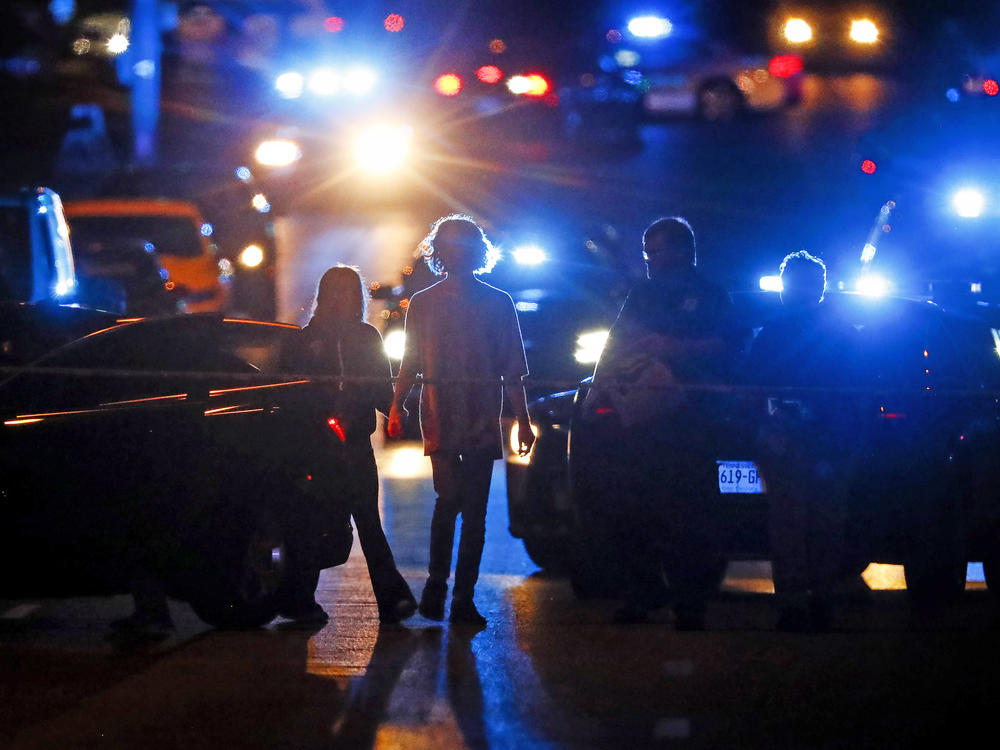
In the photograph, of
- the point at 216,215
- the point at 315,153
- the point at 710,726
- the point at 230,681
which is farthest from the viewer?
the point at 315,153

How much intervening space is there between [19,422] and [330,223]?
21900mm

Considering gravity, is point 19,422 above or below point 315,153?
below

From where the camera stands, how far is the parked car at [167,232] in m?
20.7

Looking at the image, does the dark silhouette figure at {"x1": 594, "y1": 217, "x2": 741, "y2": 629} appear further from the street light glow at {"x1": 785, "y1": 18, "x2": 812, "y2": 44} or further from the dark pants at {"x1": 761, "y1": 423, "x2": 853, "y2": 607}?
the street light glow at {"x1": 785, "y1": 18, "x2": 812, "y2": 44}

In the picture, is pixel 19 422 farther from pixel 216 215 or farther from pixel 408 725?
pixel 216 215

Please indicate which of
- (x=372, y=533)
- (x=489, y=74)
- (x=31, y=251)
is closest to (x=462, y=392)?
(x=372, y=533)

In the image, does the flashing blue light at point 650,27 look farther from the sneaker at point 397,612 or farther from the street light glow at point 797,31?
the sneaker at point 397,612

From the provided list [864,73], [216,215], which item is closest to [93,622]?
[216,215]

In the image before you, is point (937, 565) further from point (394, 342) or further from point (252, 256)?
point (252, 256)

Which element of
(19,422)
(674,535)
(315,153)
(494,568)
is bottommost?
(494,568)

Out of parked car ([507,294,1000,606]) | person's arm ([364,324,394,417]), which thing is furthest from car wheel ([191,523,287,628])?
parked car ([507,294,1000,606])

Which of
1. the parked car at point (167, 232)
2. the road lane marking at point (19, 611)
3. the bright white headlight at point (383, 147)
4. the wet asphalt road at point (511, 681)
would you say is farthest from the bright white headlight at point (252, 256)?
the wet asphalt road at point (511, 681)

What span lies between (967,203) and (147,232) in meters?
12.1

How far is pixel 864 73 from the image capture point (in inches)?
1422
